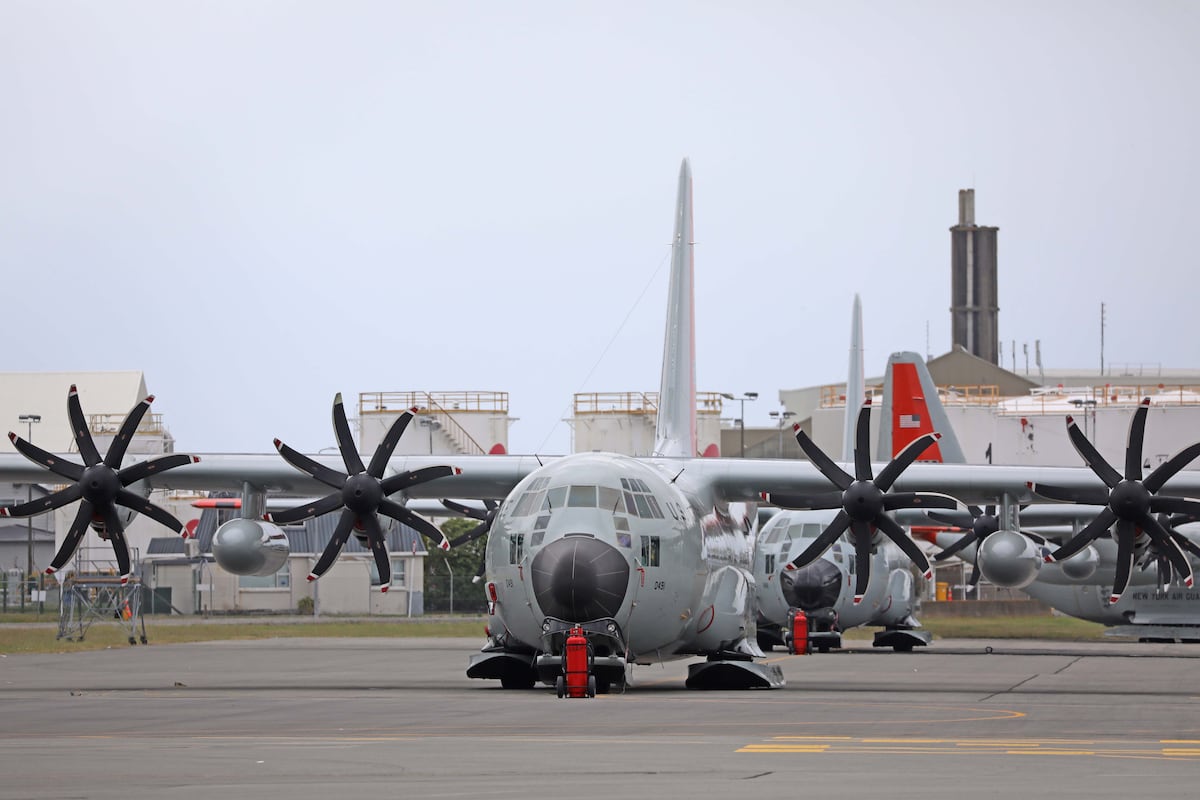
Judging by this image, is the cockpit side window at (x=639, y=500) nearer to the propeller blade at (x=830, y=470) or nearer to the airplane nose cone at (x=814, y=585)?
the propeller blade at (x=830, y=470)

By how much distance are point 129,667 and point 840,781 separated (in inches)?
960

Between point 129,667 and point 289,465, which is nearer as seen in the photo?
point 289,465

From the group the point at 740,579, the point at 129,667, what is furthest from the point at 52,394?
the point at 740,579

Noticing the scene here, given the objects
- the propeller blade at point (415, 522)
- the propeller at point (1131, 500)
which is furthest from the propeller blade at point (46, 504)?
the propeller at point (1131, 500)

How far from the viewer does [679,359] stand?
31.2 metres

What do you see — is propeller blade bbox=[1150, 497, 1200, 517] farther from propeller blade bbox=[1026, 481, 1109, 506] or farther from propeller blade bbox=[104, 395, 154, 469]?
propeller blade bbox=[104, 395, 154, 469]

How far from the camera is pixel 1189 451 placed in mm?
26672

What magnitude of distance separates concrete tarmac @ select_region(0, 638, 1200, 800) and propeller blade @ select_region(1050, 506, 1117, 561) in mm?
2213

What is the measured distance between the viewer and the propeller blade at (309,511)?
1056 inches

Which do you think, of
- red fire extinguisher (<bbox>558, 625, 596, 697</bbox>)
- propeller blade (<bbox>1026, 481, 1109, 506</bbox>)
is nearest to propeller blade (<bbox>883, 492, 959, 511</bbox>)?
propeller blade (<bbox>1026, 481, 1109, 506</bbox>)

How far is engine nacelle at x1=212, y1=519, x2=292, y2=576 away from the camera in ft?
90.5

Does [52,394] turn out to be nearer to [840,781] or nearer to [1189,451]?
[1189,451]

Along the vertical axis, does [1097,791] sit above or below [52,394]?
below

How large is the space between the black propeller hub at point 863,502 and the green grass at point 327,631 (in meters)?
24.3
